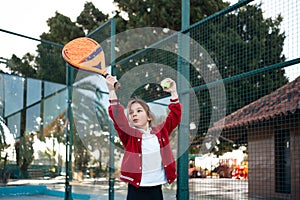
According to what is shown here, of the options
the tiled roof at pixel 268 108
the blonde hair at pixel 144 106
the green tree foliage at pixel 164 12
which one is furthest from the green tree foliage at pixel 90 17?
the blonde hair at pixel 144 106

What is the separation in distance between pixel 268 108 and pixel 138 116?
173 inches

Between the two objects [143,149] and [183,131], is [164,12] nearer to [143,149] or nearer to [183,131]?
[183,131]

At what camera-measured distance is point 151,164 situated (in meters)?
2.71

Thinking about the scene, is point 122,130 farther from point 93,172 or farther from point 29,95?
point 29,95

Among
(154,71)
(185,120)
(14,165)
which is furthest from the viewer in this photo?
(14,165)

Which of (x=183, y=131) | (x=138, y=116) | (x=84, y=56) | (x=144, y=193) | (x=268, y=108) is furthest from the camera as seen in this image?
(x=268, y=108)

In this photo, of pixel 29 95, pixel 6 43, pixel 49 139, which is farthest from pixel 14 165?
pixel 6 43

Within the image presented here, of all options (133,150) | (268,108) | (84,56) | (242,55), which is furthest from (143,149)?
(242,55)

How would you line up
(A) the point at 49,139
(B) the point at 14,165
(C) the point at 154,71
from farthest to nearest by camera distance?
(A) the point at 49,139
(B) the point at 14,165
(C) the point at 154,71

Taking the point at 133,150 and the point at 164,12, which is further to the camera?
the point at 164,12

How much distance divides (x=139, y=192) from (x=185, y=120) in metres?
1.33

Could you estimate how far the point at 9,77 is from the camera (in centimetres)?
Answer: 775

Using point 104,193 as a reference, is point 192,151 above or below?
above

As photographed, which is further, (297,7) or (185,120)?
(185,120)
